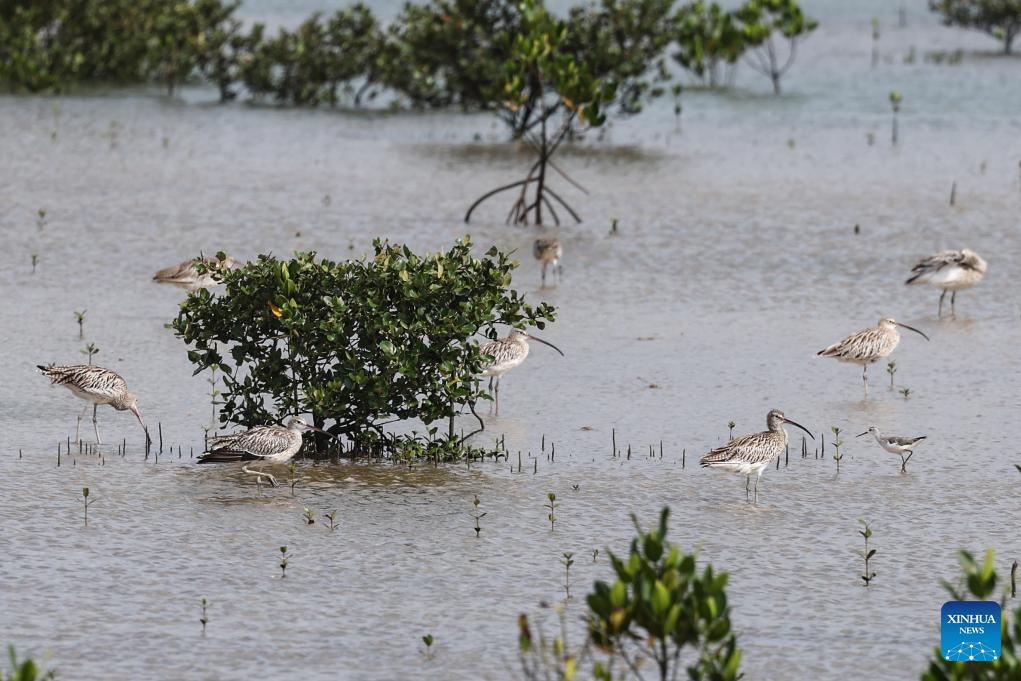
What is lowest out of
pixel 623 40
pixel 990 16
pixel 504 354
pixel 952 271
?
pixel 504 354

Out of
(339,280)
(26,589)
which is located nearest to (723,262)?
(339,280)

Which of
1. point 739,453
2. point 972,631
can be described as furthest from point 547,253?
point 972,631

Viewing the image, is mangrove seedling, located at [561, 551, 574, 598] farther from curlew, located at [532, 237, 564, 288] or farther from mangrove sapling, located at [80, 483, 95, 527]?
curlew, located at [532, 237, 564, 288]

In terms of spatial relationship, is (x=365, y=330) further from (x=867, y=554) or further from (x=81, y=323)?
(x=81, y=323)

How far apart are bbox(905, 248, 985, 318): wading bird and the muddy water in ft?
1.08

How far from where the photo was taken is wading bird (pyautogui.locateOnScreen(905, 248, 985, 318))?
20.1m

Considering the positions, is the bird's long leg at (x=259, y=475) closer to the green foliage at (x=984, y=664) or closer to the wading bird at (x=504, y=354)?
the wading bird at (x=504, y=354)

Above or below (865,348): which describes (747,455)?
below

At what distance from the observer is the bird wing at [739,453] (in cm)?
1287

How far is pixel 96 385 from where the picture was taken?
46.3 feet

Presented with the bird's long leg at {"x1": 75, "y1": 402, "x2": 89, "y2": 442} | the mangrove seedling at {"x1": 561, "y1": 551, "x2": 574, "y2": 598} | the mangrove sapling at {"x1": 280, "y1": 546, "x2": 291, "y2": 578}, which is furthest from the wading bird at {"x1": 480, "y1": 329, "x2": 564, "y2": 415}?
the mangrove sapling at {"x1": 280, "y1": 546, "x2": 291, "y2": 578}

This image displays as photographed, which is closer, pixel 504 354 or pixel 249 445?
pixel 249 445

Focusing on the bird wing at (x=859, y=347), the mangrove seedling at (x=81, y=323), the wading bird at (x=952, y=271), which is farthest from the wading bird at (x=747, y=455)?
the wading bird at (x=952, y=271)

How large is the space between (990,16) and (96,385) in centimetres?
4015
